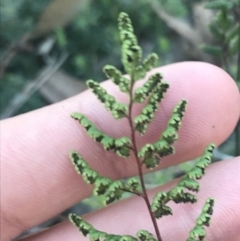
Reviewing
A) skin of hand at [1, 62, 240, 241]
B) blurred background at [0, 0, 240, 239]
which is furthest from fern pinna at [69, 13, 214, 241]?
blurred background at [0, 0, 240, 239]

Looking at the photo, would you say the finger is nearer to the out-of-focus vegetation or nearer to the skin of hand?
the skin of hand

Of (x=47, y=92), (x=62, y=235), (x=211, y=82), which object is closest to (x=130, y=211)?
(x=62, y=235)

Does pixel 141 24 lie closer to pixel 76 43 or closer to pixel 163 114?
pixel 76 43

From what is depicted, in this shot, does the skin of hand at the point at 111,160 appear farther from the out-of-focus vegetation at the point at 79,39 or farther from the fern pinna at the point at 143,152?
the out-of-focus vegetation at the point at 79,39

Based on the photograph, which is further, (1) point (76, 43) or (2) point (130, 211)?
(1) point (76, 43)

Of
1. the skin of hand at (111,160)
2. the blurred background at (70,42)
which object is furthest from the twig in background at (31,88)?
the skin of hand at (111,160)

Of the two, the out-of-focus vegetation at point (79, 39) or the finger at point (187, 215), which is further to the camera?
the out-of-focus vegetation at point (79, 39)

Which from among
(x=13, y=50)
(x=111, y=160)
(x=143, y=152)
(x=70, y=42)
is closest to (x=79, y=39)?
(x=70, y=42)
